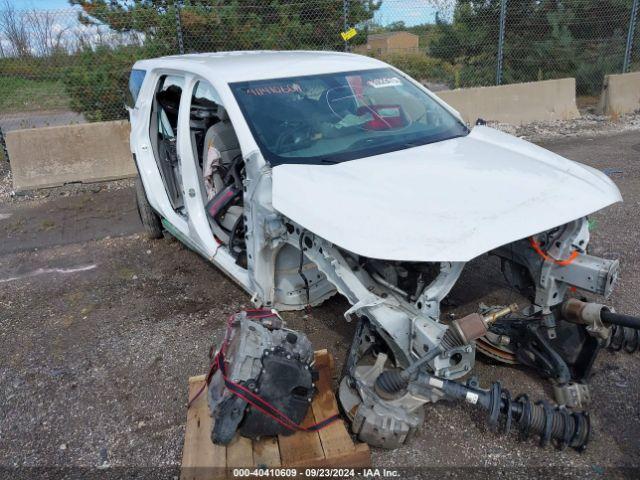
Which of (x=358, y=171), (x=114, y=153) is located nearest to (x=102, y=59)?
(x=114, y=153)

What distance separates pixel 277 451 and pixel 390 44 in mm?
11905

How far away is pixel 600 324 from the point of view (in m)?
2.84

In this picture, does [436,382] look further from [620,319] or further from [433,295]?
[620,319]

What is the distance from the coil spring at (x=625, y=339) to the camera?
10.5ft

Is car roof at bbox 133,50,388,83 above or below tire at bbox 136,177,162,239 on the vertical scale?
above

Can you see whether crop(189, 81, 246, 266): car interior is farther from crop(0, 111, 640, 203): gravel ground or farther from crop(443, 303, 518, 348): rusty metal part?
crop(0, 111, 640, 203): gravel ground

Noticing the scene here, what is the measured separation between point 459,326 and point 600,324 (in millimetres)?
931

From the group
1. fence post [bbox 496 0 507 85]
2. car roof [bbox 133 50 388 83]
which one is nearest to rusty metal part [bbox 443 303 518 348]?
car roof [bbox 133 50 388 83]

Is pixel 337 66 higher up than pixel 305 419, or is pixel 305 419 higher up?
pixel 337 66

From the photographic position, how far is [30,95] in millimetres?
10742

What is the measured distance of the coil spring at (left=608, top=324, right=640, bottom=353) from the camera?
3201mm

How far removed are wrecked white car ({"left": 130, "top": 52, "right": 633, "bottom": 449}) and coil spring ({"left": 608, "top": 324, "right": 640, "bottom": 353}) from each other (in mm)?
310

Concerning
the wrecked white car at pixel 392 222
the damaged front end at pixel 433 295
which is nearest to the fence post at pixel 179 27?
the wrecked white car at pixel 392 222

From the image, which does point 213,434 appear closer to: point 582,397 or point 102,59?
point 582,397
